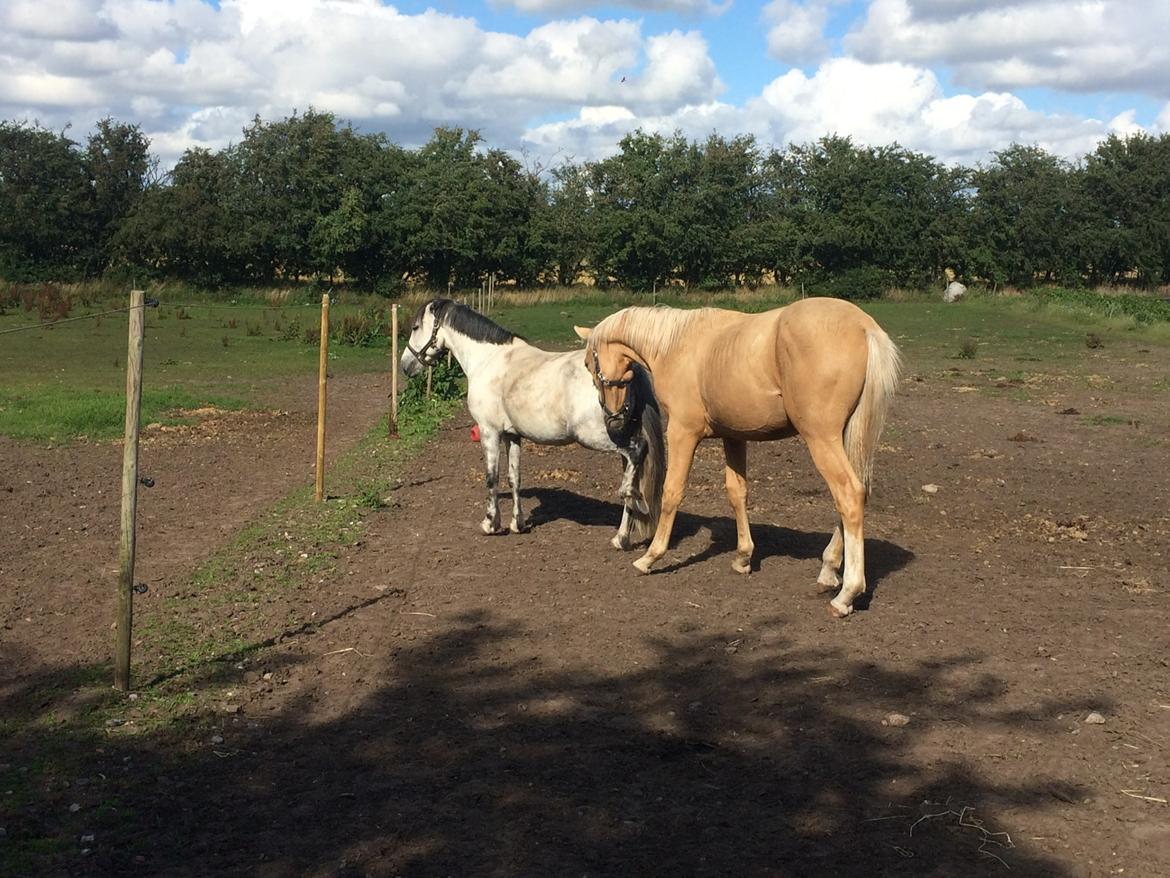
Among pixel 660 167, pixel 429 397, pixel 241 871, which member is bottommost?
pixel 241 871

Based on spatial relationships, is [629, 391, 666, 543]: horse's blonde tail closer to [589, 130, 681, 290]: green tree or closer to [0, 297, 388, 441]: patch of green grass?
[0, 297, 388, 441]: patch of green grass

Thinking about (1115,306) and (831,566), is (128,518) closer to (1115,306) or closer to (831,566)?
(831,566)

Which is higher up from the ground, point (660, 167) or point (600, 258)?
point (660, 167)

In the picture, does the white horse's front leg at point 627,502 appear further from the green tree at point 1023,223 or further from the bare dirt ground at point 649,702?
the green tree at point 1023,223

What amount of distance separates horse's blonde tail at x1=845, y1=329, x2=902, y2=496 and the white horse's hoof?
2.56 ft

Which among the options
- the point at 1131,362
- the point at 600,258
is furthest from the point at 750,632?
the point at 600,258

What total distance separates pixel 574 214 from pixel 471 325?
47740mm

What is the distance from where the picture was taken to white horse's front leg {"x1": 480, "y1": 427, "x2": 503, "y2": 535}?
934 cm

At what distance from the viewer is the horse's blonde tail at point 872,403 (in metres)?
6.92

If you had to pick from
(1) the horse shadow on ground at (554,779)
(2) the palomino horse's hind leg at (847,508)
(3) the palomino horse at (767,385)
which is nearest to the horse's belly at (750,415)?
(3) the palomino horse at (767,385)

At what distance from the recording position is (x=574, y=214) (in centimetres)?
5650

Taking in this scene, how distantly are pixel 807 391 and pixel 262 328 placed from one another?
27.2 meters

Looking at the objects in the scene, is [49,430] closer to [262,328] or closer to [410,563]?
[410,563]

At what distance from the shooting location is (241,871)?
13.1 feet
